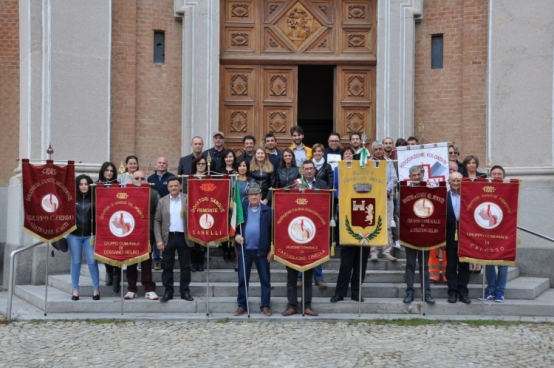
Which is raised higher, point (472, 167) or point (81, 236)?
point (472, 167)

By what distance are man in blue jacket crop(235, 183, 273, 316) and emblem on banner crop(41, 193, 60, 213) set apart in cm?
252

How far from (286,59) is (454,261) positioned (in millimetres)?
5955

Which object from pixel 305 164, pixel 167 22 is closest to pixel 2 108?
pixel 167 22

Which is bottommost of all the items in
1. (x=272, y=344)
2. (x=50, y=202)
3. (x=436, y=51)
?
(x=272, y=344)

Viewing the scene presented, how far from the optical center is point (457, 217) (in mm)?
10727

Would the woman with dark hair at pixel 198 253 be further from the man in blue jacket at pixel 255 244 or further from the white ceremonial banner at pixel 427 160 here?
the white ceremonial banner at pixel 427 160

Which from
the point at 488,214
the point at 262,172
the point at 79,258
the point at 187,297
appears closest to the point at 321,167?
the point at 262,172

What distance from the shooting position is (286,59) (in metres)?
15.1

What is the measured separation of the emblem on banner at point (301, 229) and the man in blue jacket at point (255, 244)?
12.7 inches

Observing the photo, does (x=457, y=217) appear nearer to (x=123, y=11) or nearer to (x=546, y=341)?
(x=546, y=341)

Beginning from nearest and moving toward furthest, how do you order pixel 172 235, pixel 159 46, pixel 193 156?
pixel 172 235
pixel 193 156
pixel 159 46

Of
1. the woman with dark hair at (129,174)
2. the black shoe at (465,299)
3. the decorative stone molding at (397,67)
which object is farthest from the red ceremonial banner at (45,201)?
the decorative stone molding at (397,67)

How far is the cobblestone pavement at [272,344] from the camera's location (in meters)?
8.33

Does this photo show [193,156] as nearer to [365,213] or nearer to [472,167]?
[365,213]
